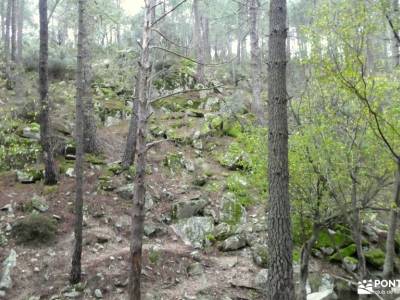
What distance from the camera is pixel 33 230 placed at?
9203mm

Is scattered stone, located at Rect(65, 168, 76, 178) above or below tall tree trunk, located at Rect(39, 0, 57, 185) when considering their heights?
below

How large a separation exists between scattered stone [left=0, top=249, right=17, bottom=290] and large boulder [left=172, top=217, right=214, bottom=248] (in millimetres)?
4110

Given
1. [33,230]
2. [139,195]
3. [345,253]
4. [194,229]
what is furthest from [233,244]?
[33,230]

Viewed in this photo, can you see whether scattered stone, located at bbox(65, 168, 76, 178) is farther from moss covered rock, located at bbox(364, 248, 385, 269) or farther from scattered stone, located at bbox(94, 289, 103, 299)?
moss covered rock, located at bbox(364, 248, 385, 269)

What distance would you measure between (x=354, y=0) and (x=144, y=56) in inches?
150

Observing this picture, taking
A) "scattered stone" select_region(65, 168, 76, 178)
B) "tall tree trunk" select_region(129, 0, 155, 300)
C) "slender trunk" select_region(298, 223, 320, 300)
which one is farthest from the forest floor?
"tall tree trunk" select_region(129, 0, 155, 300)

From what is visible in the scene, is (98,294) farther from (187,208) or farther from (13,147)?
(13,147)

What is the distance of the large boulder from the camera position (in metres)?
10.3

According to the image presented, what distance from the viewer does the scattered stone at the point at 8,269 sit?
7.89 metres

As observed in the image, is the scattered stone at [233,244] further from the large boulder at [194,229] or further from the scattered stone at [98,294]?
the scattered stone at [98,294]

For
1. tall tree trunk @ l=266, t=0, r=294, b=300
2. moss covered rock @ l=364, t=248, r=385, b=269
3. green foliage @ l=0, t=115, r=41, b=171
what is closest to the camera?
tall tree trunk @ l=266, t=0, r=294, b=300

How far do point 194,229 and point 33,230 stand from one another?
4169mm

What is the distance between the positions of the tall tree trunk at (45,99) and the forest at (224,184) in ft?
0.13

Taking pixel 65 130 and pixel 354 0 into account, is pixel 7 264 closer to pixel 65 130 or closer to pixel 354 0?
pixel 65 130
